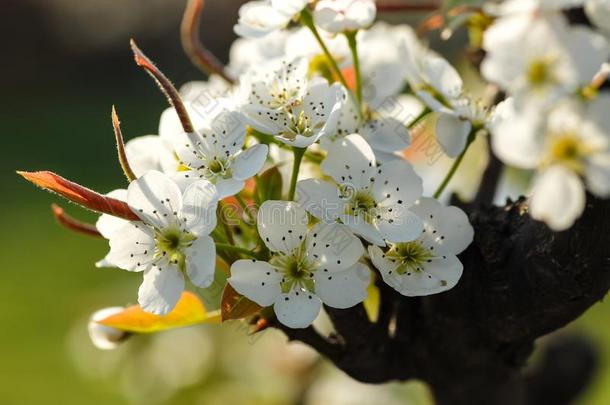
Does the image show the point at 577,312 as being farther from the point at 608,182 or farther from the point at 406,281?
the point at 608,182

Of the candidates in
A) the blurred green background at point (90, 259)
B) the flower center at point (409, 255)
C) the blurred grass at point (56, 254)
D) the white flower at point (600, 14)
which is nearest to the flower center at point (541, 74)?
the white flower at point (600, 14)

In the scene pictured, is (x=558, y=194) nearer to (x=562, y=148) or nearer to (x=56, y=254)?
(x=562, y=148)

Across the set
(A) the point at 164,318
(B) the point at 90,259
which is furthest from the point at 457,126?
(B) the point at 90,259

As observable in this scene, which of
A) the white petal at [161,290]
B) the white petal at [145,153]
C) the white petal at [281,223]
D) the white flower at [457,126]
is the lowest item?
the white flower at [457,126]

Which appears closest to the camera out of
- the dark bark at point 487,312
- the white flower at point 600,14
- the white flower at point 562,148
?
the white flower at point 562,148

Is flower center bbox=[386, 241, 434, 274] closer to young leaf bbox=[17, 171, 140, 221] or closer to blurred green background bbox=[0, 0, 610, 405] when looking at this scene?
young leaf bbox=[17, 171, 140, 221]

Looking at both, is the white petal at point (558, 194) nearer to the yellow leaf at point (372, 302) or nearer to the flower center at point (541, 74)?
the flower center at point (541, 74)
